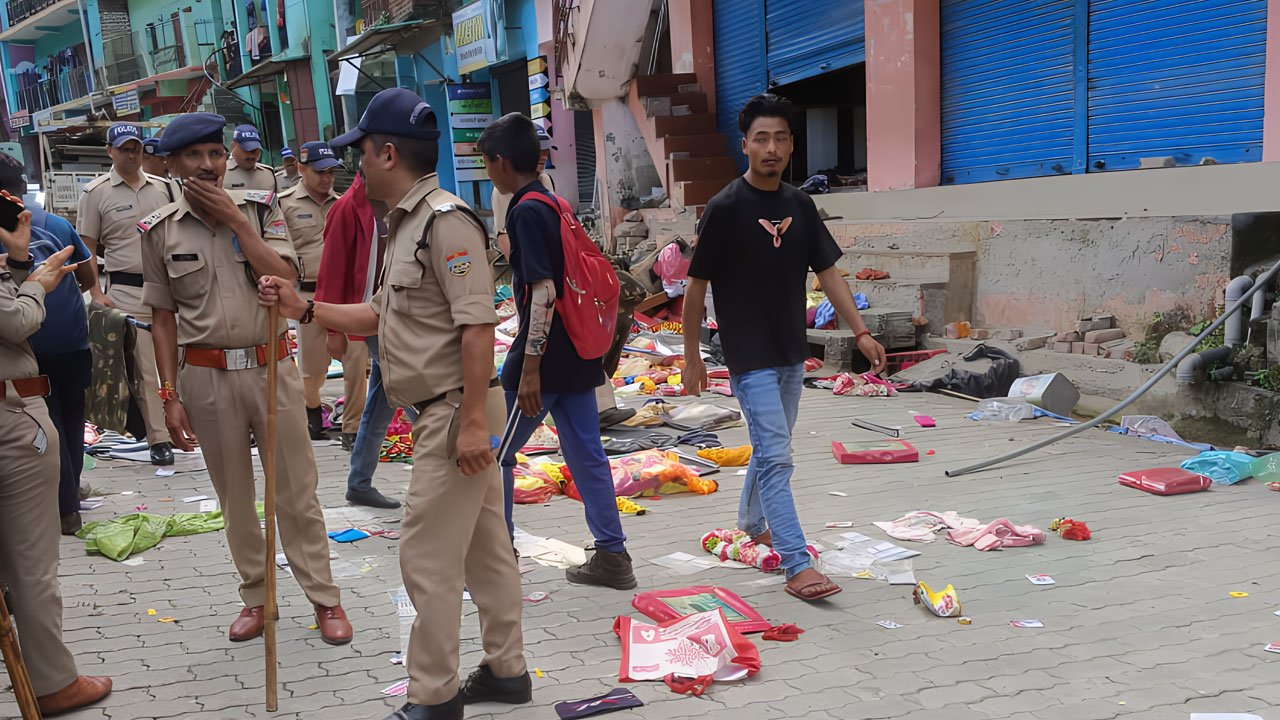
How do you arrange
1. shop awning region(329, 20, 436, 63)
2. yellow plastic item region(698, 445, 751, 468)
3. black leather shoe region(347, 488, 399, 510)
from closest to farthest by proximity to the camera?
black leather shoe region(347, 488, 399, 510) < yellow plastic item region(698, 445, 751, 468) < shop awning region(329, 20, 436, 63)

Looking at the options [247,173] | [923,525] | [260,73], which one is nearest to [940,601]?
[923,525]

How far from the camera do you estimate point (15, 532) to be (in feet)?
11.1

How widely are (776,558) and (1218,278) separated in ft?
16.9

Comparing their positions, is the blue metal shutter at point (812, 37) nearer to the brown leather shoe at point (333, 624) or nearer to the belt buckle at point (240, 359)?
the belt buckle at point (240, 359)

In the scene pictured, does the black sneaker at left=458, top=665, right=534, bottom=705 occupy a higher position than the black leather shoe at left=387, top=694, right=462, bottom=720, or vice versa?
the black leather shoe at left=387, top=694, right=462, bottom=720

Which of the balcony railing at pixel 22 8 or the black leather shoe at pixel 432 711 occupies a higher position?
the balcony railing at pixel 22 8

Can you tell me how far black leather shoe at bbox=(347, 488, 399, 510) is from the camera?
6.00m

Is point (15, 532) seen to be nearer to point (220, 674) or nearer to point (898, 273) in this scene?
point (220, 674)

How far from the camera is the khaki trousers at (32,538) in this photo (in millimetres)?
3369

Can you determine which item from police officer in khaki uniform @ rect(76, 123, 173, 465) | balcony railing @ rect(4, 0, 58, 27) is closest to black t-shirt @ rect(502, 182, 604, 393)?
police officer in khaki uniform @ rect(76, 123, 173, 465)

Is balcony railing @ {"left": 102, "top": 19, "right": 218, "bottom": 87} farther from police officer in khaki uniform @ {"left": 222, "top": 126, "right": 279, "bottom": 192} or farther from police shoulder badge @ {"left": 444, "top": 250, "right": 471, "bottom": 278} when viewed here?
police shoulder badge @ {"left": 444, "top": 250, "right": 471, "bottom": 278}

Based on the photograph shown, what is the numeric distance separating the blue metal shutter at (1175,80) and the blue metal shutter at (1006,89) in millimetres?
→ 427

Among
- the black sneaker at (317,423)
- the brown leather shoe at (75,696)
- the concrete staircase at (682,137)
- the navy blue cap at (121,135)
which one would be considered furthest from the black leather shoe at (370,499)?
the concrete staircase at (682,137)

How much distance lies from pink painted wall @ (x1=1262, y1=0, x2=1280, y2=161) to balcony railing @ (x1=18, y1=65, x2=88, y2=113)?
1718 inches
